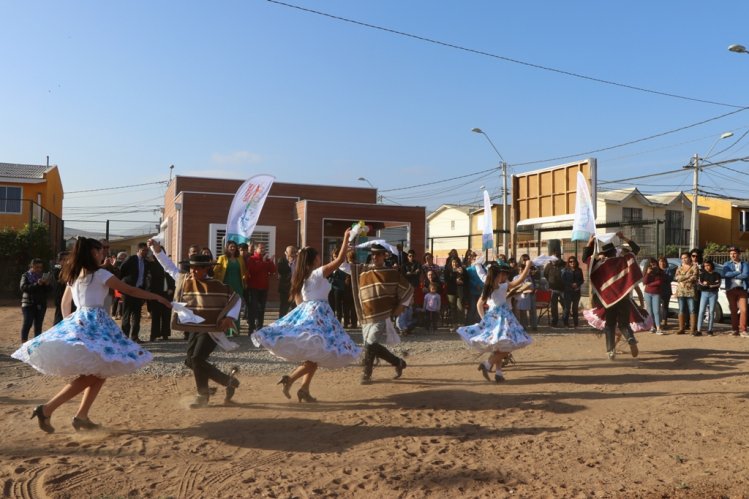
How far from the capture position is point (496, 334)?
26.7 feet

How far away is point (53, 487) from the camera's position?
450cm

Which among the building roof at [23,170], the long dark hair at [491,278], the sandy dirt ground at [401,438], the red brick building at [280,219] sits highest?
the building roof at [23,170]

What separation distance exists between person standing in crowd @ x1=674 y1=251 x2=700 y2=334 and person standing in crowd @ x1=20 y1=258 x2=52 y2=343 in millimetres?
12252

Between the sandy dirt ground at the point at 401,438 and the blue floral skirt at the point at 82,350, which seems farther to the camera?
the blue floral skirt at the point at 82,350

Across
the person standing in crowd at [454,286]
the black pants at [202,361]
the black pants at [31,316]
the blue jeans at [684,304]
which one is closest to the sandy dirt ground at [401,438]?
the black pants at [202,361]

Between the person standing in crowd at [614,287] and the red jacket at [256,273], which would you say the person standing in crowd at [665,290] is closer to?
the person standing in crowd at [614,287]

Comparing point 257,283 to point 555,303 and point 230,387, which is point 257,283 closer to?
point 230,387

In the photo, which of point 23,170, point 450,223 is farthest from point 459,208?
point 23,170

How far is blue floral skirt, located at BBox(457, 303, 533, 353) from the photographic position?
8.07 m

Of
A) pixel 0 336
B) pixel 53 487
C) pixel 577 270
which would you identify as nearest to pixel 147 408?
pixel 53 487

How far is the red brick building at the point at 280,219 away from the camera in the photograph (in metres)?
20.7

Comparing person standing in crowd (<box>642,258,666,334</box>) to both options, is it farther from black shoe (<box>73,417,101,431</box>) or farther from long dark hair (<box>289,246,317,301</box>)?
black shoe (<box>73,417,101,431</box>)

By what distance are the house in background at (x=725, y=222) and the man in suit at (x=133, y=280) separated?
42977 millimetres

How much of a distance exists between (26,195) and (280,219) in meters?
18.9
